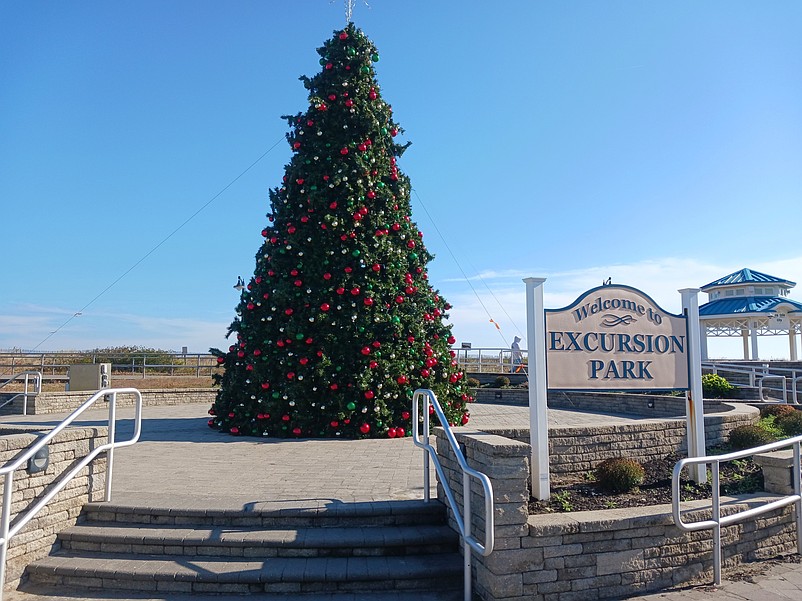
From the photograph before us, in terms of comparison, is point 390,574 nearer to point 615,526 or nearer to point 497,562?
point 497,562

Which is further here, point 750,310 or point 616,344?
point 750,310

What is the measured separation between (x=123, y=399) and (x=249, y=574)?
14.1 m

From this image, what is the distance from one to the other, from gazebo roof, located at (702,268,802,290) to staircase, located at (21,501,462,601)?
29036 mm

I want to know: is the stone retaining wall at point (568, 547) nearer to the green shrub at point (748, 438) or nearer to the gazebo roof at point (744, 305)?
the green shrub at point (748, 438)

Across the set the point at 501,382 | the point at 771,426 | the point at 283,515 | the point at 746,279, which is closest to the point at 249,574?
the point at 283,515

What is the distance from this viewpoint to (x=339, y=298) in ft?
33.1

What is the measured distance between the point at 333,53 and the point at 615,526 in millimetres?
9282

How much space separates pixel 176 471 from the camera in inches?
288

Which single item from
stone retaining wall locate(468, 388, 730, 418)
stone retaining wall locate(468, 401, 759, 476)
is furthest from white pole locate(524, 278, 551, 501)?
stone retaining wall locate(468, 388, 730, 418)

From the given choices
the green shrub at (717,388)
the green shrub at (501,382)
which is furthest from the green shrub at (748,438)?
the green shrub at (501,382)

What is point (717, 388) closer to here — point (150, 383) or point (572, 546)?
point (572, 546)

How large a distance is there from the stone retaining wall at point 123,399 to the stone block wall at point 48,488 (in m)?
9.48

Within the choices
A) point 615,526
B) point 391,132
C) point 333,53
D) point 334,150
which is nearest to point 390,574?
point 615,526

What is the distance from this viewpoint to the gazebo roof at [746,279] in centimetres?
2953
